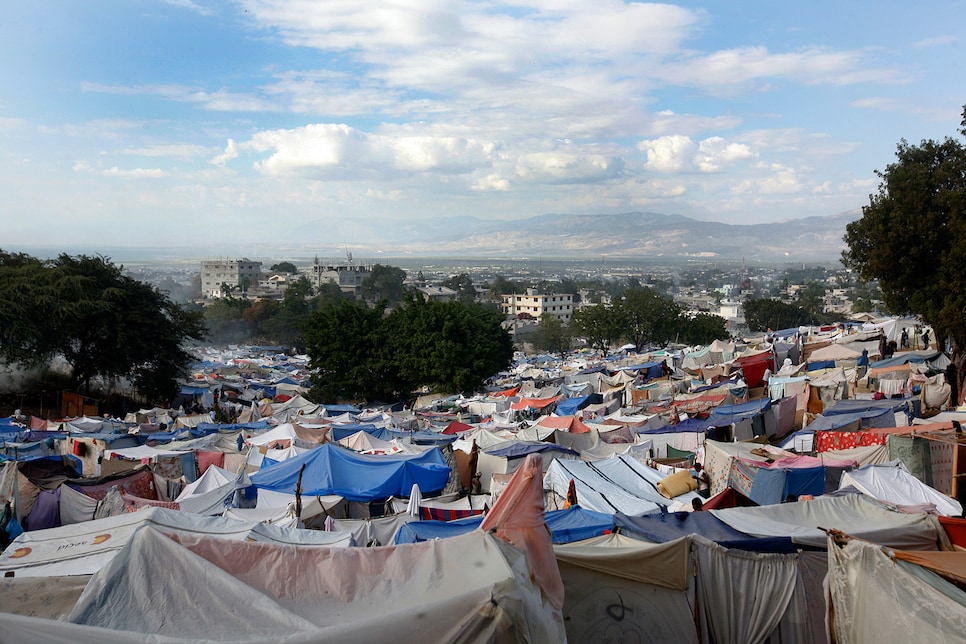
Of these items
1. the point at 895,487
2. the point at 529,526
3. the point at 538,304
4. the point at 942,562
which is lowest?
the point at 538,304

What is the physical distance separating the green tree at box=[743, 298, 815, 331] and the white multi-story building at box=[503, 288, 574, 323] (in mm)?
36576

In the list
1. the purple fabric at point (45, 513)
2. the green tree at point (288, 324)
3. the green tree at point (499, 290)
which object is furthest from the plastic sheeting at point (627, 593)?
the green tree at point (499, 290)

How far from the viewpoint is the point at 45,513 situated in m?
9.63

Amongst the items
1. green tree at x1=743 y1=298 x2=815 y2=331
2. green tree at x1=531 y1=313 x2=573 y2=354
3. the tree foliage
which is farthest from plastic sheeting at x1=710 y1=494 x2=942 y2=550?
green tree at x1=743 y1=298 x2=815 y2=331

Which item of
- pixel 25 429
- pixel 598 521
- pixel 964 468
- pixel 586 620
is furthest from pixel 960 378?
pixel 25 429

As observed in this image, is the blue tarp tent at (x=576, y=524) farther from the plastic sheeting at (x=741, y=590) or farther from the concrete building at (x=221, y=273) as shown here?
the concrete building at (x=221, y=273)

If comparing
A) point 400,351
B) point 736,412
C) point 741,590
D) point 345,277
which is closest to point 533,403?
point 736,412

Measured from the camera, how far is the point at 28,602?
452 cm

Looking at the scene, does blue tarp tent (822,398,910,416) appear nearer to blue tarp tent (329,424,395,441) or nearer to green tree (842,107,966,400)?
green tree (842,107,966,400)

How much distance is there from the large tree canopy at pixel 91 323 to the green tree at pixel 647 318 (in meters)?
32.4

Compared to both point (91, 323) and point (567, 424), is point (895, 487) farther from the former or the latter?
point (91, 323)

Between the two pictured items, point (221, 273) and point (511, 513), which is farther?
point (221, 273)

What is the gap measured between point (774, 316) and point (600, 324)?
74.2 ft

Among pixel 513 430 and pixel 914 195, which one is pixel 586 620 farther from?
pixel 914 195
